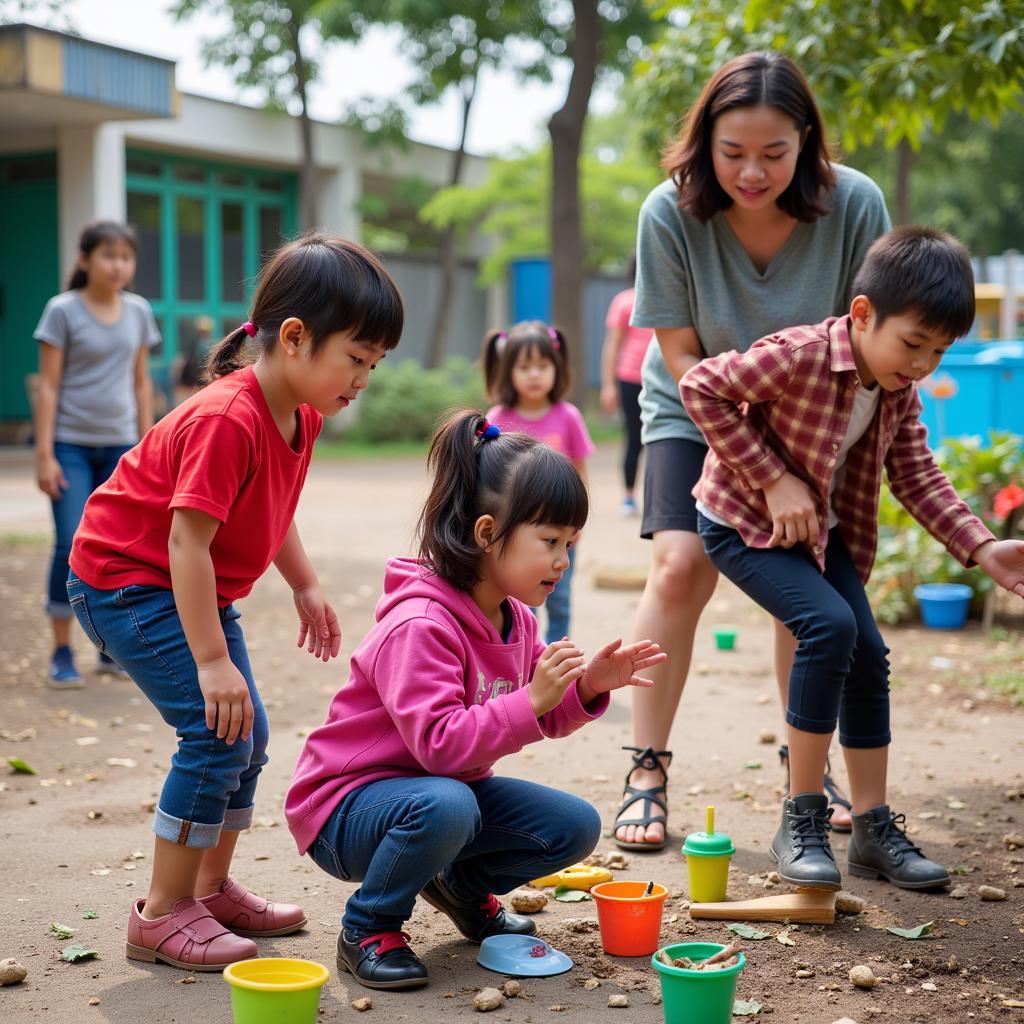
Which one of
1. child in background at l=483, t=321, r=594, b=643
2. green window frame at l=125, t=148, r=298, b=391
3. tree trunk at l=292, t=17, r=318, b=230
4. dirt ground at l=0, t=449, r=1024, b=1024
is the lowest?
dirt ground at l=0, t=449, r=1024, b=1024

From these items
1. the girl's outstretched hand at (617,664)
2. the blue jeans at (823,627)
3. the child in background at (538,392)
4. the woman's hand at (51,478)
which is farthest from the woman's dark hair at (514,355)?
the girl's outstretched hand at (617,664)

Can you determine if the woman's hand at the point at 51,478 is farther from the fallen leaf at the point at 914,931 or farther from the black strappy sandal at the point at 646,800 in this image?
the fallen leaf at the point at 914,931

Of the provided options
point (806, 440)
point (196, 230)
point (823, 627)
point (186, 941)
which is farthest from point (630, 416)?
point (196, 230)

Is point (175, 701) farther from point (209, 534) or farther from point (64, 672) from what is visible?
point (64, 672)

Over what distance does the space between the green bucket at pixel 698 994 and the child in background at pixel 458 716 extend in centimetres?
52

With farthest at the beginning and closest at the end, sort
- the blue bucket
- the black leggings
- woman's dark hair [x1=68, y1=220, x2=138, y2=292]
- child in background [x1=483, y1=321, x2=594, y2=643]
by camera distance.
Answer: the black leggings → the blue bucket → child in background [x1=483, y1=321, x2=594, y2=643] → woman's dark hair [x1=68, y1=220, x2=138, y2=292]

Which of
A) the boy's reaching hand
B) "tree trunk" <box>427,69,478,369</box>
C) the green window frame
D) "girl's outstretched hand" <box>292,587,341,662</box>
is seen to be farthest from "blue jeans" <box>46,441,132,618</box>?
"tree trunk" <box>427,69,478,369</box>

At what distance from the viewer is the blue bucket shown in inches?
270

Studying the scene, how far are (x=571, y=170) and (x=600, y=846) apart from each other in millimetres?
15681

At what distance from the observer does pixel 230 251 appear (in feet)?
73.6

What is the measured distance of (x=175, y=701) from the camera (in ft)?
9.84

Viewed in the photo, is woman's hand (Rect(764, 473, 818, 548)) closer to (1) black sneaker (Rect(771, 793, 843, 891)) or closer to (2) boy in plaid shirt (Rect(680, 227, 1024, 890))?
(2) boy in plaid shirt (Rect(680, 227, 1024, 890))

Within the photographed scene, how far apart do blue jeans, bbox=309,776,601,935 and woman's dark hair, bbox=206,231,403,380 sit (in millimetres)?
964

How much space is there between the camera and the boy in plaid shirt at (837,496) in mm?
3277
